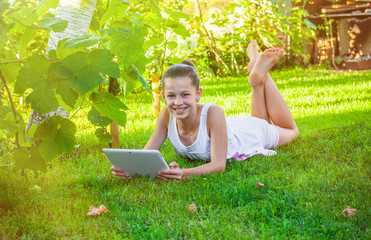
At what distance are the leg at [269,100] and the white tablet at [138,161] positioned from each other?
143 cm

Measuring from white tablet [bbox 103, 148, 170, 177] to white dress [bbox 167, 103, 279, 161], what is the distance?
1.75ft

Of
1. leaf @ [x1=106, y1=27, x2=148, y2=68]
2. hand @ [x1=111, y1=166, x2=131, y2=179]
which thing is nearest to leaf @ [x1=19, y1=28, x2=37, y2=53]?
leaf @ [x1=106, y1=27, x2=148, y2=68]

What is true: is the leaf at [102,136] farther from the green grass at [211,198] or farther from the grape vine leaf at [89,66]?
the grape vine leaf at [89,66]

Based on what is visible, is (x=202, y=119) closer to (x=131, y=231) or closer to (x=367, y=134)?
(x=131, y=231)

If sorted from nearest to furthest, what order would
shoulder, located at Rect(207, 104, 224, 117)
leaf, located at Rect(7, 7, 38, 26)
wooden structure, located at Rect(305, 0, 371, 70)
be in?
1. leaf, located at Rect(7, 7, 38, 26)
2. shoulder, located at Rect(207, 104, 224, 117)
3. wooden structure, located at Rect(305, 0, 371, 70)

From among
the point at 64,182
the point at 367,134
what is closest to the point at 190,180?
the point at 64,182

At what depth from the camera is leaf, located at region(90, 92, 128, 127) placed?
2.32 metres

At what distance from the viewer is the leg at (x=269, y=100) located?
3850mm

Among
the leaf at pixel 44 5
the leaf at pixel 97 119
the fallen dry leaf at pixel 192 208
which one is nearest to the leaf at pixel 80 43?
the leaf at pixel 44 5

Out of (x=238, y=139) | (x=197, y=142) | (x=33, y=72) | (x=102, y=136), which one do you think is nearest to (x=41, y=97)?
(x=33, y=72)

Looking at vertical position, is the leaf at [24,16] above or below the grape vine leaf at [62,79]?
above

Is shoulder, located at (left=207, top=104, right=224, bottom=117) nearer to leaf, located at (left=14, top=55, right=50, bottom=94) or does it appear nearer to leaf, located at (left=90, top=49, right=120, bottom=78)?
leaf, located at (left=90, top=49, right=120, bottom=78)

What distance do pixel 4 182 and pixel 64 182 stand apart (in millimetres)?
360

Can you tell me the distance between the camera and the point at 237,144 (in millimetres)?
3426
